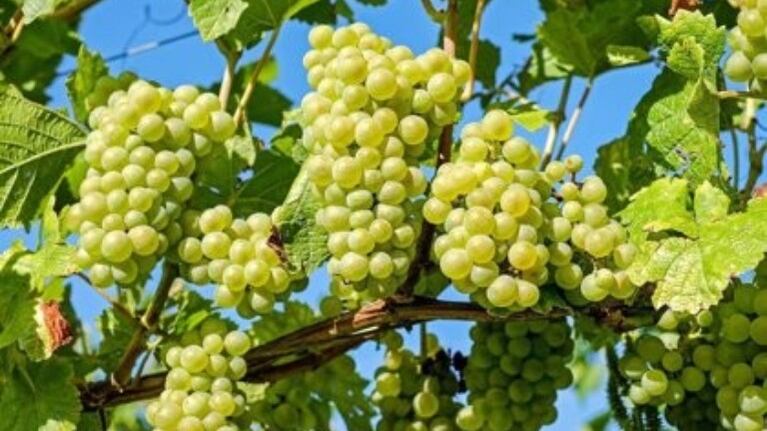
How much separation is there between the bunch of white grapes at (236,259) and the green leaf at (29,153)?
10.3 inches

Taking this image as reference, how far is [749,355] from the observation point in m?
1.41

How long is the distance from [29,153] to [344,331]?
16.9 inches

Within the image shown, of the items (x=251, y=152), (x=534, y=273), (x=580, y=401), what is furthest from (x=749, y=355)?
(x=580, y=401)

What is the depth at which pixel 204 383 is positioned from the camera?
148 cm

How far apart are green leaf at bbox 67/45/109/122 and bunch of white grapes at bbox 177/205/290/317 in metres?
0.30

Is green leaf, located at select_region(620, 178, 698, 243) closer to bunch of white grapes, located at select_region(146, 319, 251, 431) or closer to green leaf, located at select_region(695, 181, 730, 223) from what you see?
green leaf, located at select_region(695, 181, 730, 223)

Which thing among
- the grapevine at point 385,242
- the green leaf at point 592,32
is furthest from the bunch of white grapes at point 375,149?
the green leaf at point 592,32

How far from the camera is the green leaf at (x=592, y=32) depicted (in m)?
1.89

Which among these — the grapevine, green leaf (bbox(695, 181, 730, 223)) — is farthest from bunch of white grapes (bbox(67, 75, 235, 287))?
green leaf (bbox(695, 181, 730, 223))

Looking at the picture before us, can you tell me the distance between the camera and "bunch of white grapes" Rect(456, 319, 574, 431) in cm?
157

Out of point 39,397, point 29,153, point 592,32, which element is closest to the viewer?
point 39,397

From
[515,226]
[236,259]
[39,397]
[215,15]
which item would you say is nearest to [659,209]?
[515,226]

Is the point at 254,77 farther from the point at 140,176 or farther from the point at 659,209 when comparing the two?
the point at 659,209

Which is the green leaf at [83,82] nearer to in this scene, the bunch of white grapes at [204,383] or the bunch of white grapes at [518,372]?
the bunch of white grapes at [204,383]
